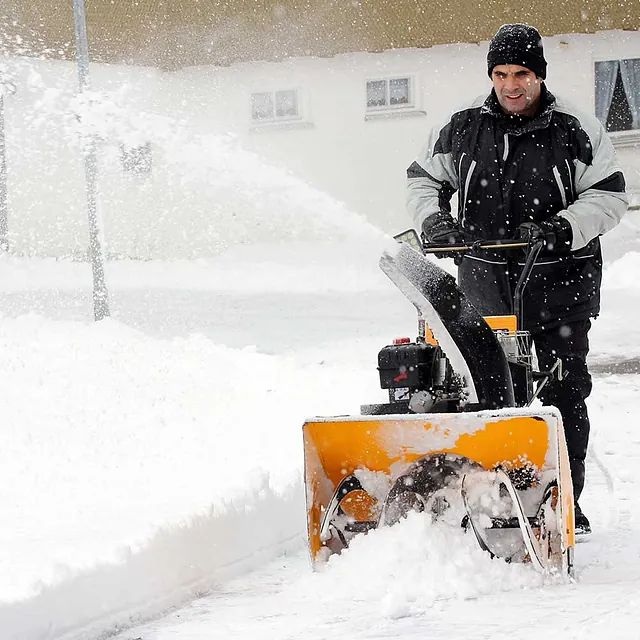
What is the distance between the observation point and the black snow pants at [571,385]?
404cm

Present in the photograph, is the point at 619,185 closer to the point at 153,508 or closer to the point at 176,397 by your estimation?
the point at 153,508

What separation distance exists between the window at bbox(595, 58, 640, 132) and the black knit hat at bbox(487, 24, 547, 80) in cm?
1556

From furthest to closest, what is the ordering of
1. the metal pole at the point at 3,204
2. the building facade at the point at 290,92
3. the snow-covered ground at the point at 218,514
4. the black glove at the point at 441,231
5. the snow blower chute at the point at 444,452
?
the building facade at the point at 290,92 < the metal pole at the point at 3,204 < the black glove at the point at 441,231 < the snow blower chute at the point at 444,452 < the snow-covered ground at the point at 218,514

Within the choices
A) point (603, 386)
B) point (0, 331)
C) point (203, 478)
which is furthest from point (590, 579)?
point (0, 331)

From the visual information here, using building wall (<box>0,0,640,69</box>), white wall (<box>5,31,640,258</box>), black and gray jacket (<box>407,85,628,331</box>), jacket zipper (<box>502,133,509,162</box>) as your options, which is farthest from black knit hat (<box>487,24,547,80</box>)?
building wall (<box>0,0,640,69</box>)

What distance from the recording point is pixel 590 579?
328 cm

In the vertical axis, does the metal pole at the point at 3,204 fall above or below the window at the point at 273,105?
below

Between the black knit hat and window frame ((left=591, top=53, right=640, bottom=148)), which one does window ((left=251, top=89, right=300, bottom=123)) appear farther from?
the black knit hat

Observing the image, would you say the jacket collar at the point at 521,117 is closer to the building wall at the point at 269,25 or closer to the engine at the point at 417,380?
the engine at the point at 417,380

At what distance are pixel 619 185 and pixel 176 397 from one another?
342cm

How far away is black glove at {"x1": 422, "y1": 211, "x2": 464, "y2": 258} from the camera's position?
12.2 ft

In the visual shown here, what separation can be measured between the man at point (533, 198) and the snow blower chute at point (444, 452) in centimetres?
58

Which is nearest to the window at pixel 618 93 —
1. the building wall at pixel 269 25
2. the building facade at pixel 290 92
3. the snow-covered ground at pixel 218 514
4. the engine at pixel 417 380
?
→ the building facade at pixel 290 92

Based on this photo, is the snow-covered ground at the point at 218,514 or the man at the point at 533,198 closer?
the snow-covered ground at the point at 218,514
